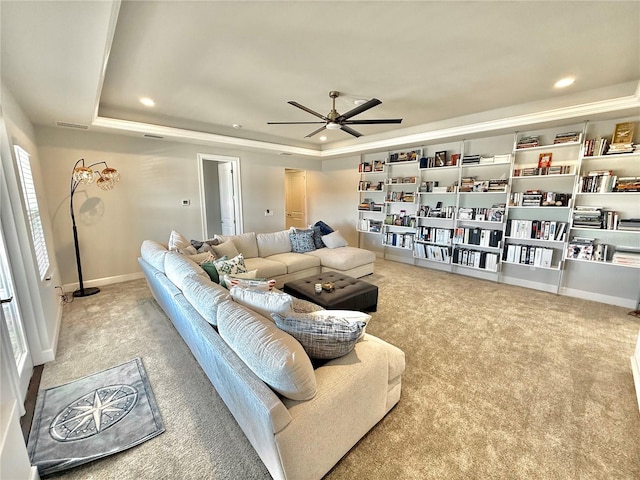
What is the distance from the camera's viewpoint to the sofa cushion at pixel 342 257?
4062mm

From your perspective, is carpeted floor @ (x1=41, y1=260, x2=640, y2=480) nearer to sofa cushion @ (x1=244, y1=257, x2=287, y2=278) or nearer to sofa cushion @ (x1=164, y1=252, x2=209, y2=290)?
sofa cushion @ (x1=164, y1=252, x2=209, y2=290)

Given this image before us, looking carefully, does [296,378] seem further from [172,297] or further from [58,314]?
[58,314]

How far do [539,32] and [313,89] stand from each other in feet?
6.74

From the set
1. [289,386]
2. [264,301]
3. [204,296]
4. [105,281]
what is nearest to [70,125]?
[105,281]

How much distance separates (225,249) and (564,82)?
4343 mm

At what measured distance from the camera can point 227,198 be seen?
5855 millimetres

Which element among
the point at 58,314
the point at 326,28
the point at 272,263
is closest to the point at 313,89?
the point at 326,28

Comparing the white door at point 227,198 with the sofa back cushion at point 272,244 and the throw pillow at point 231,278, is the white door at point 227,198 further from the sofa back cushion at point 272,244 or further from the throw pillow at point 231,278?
the throw pillow at point 231,278

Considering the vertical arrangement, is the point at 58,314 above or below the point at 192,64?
below

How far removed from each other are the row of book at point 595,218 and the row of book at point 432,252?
1.76m

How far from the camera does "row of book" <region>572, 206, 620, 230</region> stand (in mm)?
3326

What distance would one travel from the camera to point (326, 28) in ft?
6.58

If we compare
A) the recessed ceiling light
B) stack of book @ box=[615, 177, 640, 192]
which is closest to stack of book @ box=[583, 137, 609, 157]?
stack of book @ box=[615, 177, 640, 192]

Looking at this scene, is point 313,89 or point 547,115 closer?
point 313,89
